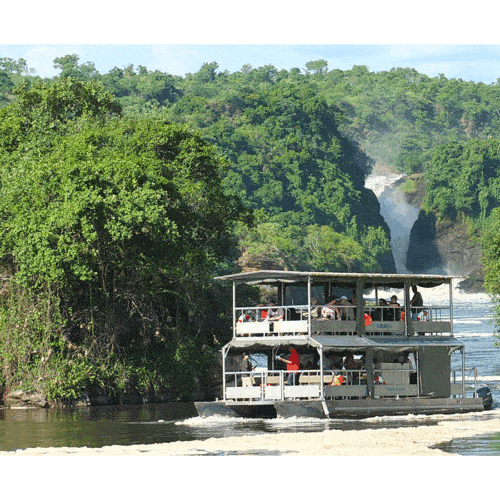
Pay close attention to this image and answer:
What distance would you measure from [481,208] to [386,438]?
137 m

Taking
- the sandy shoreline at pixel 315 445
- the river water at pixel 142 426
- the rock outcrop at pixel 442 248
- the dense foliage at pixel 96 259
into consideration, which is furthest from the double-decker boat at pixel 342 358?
the rock outcrop at pixel 442 248

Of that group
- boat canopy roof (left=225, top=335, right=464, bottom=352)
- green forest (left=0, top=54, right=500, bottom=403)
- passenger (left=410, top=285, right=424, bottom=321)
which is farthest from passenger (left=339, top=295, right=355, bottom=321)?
green forest (left=0, top=54, right=500, bottom=403)

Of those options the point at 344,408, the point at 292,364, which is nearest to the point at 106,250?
the point at 292,364

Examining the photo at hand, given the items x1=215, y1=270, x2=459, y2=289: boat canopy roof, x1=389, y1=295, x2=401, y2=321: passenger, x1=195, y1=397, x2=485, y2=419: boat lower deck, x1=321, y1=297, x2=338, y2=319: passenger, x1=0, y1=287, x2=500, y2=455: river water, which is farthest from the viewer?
x1=389, y1=295, x2=401, y2=321: passenger

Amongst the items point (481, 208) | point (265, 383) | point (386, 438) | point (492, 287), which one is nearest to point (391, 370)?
point (265, 383)

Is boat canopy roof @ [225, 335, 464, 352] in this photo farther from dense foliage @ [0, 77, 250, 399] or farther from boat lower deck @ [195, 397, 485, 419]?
dense foliage @ [0, 77, 250, 399]

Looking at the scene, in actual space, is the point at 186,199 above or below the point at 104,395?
above

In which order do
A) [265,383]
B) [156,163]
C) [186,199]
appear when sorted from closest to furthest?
[265,383], [156,163], [186,199]

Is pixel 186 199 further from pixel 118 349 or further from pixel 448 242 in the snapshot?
pixel 448 242

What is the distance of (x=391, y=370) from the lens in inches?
1220

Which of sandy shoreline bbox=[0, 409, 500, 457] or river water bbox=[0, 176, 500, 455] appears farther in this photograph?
river water bbox=[0, 176, 500, 455]

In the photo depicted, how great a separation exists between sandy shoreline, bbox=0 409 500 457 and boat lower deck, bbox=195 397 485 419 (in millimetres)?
3162

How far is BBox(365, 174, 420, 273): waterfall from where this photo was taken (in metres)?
167

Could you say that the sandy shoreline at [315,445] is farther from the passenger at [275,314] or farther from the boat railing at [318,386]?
the passenger at [275,314]
